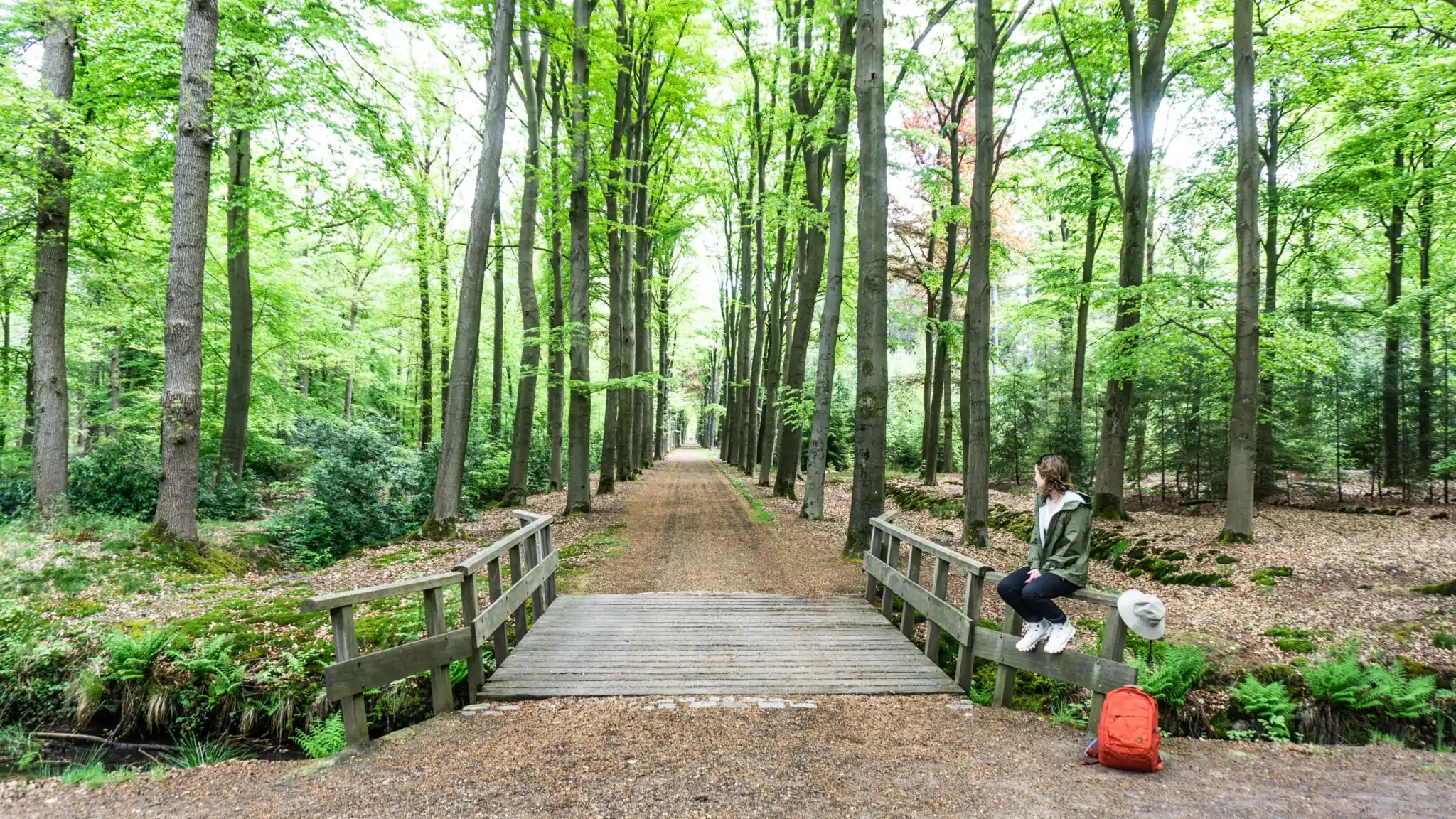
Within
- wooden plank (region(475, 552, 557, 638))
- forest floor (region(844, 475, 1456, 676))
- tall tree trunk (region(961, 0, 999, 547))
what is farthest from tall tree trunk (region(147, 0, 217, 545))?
tall tree trunk (region(961, 0, 999, 547))

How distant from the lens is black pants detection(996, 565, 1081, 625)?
4668 millimetres

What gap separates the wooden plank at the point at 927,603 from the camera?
18.2ft

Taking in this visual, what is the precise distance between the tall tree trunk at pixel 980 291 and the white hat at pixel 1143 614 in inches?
258

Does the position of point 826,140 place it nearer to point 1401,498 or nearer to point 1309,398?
point 1309,398

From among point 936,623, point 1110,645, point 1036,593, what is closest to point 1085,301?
point 936,623

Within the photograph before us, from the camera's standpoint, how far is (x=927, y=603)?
613 centimetres

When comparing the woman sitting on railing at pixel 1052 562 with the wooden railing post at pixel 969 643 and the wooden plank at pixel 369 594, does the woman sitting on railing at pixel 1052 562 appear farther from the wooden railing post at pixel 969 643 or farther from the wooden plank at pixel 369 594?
the wooden plank at pixel 369 594

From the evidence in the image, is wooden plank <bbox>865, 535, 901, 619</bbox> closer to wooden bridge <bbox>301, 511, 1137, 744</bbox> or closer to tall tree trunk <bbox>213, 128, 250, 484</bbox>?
wooden bridge <bbox>301, 511, 1137, 744</bbox>

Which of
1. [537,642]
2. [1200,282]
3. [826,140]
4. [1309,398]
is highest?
[826,140]

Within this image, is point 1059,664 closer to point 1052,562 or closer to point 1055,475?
point 1052,562

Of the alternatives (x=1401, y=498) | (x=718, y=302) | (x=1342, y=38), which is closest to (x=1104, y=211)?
(x=1342, y=38)

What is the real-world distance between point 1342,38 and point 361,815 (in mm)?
18301

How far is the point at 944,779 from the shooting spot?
3840mm

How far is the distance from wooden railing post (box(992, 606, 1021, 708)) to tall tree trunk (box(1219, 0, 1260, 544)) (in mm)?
7672
